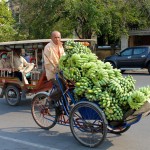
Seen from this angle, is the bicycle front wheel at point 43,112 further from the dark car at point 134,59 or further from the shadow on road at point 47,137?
the dark car at point 134,59

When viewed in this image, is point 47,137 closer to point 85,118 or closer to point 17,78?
point 85,118

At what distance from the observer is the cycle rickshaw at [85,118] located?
211 inches

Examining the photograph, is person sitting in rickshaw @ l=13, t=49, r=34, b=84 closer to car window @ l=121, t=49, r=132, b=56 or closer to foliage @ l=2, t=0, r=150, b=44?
car window @ l=121, t=49, r=132, b=56

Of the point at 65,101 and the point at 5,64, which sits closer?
the point at 65,101

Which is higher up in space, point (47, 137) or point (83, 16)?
point (83, 16)

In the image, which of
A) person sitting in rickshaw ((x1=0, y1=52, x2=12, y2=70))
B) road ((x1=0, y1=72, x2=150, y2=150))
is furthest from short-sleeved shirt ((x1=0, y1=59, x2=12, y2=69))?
road ((x1=0, y1=72, x2=150, y2=150))

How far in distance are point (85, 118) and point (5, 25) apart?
92.2 feet

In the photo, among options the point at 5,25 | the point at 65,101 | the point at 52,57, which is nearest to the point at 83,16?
the point at 5,25

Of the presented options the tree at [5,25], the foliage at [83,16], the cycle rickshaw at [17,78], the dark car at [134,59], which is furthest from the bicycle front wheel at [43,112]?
the tree at [5,25]

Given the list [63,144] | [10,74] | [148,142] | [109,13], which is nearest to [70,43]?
[63,144]

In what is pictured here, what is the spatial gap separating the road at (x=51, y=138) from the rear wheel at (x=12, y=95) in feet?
5.55

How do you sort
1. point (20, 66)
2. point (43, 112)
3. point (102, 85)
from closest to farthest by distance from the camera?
1. point (102, 85)
2. point (43, 112)
3. point (20, 66)

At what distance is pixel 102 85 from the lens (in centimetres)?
554

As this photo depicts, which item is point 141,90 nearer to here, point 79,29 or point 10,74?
point 10,74
